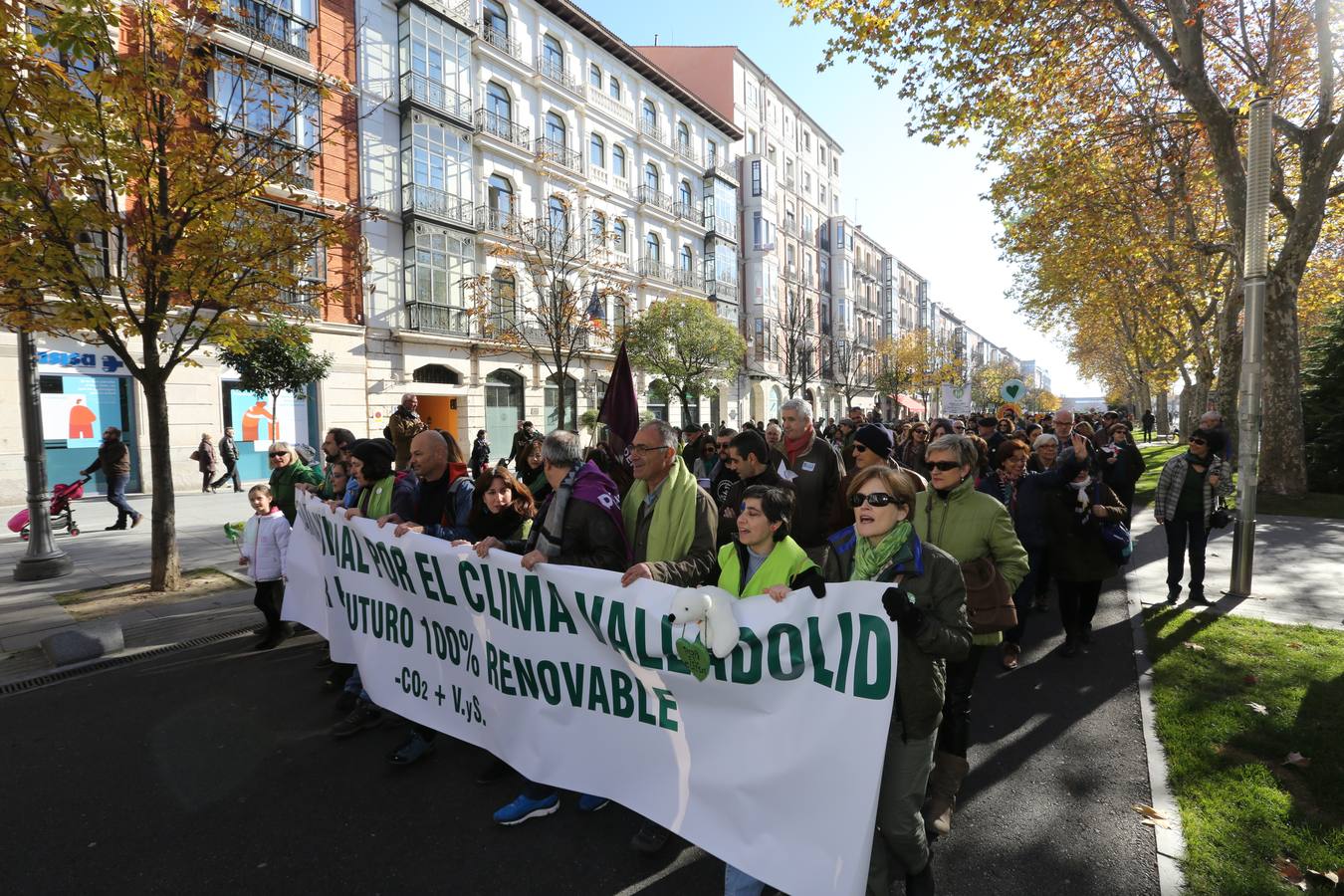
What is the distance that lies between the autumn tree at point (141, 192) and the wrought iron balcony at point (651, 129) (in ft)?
85.1

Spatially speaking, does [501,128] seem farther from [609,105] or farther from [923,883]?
[923,883]

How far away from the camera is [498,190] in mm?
24844

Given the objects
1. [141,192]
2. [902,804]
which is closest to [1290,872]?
[902,804]

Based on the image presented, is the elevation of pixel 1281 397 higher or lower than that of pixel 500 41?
lower

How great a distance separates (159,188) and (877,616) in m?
8.41

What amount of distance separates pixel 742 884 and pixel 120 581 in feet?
29.4

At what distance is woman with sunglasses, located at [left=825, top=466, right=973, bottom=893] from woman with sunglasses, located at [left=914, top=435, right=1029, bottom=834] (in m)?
0.76

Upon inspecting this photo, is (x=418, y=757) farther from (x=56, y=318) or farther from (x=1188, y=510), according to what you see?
(x=1188, y=510)

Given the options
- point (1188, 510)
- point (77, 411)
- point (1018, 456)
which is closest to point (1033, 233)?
point (1188, 510)

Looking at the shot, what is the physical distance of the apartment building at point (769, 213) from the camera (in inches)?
1550

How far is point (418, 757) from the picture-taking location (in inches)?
151

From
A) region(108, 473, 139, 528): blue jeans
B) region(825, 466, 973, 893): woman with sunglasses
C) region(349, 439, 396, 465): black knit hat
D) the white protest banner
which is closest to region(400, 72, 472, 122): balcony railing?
region(108, 473, 139, 528): blue jeans

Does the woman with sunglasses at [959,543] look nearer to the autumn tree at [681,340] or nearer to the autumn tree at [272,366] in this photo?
the autumn tree at [272,366]

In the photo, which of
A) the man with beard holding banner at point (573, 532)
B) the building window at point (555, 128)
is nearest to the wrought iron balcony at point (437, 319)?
the building window at point (555, 128)
